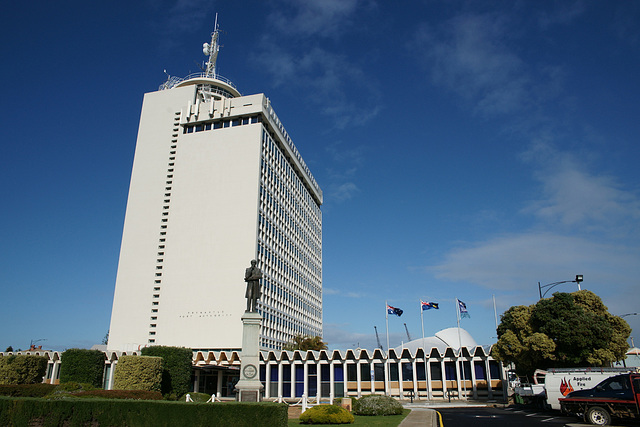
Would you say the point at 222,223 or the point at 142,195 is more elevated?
the point at 142,195

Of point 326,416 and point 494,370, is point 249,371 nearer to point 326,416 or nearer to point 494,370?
point 326,416

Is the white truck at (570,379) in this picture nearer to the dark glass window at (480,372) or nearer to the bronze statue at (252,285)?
the bronze statue at (252,285)

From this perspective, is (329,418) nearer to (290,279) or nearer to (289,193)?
(290,279)

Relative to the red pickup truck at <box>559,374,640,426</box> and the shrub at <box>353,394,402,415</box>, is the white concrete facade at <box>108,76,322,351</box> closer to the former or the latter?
the shrub at <box>353,394,402,415</box>

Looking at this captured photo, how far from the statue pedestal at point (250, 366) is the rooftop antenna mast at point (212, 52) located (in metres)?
75.8

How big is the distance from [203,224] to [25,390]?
158 ft

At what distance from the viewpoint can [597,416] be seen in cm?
2320

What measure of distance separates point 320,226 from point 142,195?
56.6 meters

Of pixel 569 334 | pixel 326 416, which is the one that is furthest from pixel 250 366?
pixel 569 334

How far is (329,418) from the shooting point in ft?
76.2

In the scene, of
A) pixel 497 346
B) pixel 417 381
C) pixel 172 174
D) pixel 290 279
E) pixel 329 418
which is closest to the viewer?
pixel 329 418

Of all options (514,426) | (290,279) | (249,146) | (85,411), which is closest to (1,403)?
(85,411)

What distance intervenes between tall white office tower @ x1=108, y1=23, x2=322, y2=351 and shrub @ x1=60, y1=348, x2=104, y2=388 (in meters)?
21.9

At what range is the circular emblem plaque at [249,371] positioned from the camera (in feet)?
89.4
